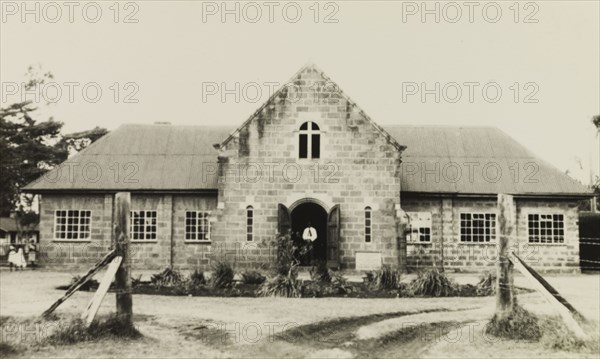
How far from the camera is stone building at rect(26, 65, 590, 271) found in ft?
78.2

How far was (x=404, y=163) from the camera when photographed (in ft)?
91.6

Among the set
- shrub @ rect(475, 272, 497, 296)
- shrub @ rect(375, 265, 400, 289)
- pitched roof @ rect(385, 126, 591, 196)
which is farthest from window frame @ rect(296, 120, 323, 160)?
shrub @ rect(475, 272, 497, 296)

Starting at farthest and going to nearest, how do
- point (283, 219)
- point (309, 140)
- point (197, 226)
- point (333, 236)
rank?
point (197, 226) < point (309, 140) < point (283, 219) < point (333, 236)

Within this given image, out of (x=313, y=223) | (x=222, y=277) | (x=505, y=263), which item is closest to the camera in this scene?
(x=505, y=263)

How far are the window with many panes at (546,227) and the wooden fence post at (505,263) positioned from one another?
51.6 feet

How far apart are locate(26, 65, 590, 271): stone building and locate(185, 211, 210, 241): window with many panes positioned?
42 millimetres

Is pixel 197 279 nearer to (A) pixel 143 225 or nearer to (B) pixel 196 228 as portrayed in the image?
(B) pixel 196 228

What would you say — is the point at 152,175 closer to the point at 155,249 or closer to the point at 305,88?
the point at 155,249

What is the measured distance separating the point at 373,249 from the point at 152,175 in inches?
403

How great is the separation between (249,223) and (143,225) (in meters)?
5.43

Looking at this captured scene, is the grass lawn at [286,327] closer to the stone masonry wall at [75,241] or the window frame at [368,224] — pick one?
the window frame at [368,224]

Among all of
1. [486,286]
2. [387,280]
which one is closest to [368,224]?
[387,280]

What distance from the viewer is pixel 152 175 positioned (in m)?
27.4

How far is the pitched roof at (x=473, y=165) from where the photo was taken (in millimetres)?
26484
